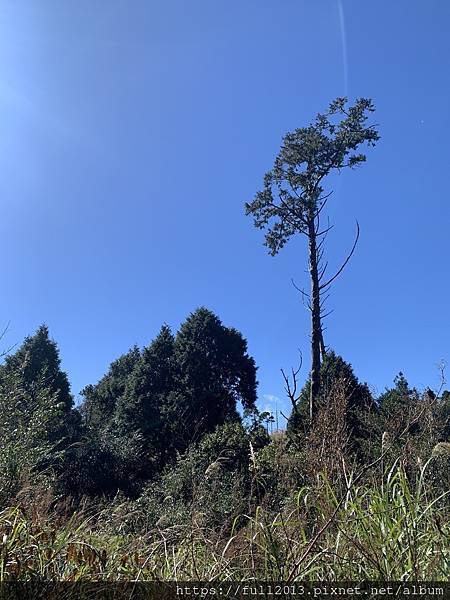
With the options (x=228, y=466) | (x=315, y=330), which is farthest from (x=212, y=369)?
(x=228, y=466)

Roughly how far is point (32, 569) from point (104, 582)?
35cm

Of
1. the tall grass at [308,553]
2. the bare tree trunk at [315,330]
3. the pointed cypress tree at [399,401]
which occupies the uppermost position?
the bare tree trunk at [315,330]

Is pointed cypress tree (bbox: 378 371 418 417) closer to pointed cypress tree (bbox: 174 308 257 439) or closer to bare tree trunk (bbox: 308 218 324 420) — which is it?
bare tree trunk (bbox: 308 218 324 420)

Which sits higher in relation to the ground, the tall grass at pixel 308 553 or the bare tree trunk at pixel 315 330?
the bare tree trunk at pixel 315 330

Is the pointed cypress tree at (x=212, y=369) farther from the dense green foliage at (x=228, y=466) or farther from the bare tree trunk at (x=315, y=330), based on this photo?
the bare tree trunk at (x=315, y=330)

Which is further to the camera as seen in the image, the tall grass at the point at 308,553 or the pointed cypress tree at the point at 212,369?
the pointed cypress tree at the point at 212,369

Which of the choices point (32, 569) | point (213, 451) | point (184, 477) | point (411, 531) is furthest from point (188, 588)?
point (213, 451)

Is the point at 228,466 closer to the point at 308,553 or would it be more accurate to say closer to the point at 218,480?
the point at 218,480

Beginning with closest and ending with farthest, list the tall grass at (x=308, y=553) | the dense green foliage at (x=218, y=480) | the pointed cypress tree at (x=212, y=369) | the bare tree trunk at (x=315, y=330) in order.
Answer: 1. the tall grass at (x=308, y=553)
2. the dense green foliage at (x=218, y=480)
3. the bare tree trunk at (x=315, y=330)
4. the pointed cypress tree at (x=212, y=369)

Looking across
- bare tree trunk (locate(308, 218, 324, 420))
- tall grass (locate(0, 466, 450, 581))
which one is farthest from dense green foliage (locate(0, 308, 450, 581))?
bare tree trunk (locate(308, 218, 324, 420))

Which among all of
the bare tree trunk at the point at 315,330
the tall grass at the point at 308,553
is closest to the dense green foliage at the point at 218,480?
the tall grass at the point at 308,553

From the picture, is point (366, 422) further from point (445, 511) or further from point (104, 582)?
point (104, 582)

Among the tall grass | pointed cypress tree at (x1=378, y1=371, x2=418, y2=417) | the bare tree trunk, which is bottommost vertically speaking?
the tall grass

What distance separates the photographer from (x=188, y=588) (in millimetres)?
2129
